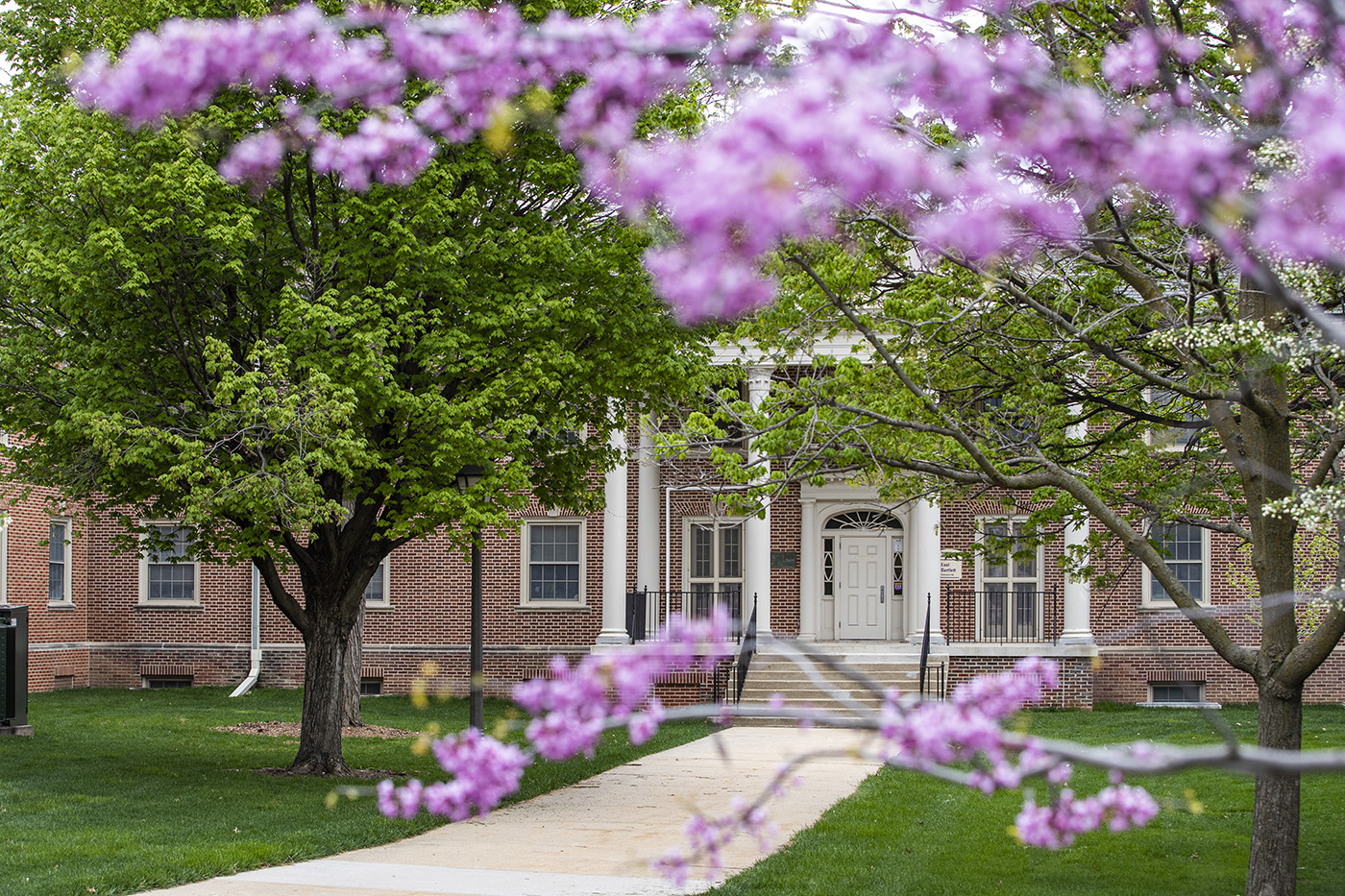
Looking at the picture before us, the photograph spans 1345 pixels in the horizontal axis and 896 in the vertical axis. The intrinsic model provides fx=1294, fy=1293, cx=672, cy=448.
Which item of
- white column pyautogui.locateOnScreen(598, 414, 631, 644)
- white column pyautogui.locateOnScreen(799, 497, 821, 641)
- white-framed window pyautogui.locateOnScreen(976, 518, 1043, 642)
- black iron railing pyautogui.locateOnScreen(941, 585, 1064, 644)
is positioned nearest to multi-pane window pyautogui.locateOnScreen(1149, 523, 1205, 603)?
black iron railing pyautogui.locateOnScreen(941, 585, 1064, 644)

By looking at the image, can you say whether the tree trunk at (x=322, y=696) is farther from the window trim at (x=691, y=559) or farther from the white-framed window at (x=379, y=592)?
the window trim at (x=691, y=559)

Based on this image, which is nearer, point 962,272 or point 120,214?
point 962,272

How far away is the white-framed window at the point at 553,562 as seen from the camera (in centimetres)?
2609

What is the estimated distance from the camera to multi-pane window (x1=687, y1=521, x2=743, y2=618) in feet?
84.8

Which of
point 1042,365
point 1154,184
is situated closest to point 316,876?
point 1042,365

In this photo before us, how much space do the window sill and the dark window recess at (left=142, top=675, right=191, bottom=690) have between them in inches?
290

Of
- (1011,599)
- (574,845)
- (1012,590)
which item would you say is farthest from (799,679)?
(574,845)

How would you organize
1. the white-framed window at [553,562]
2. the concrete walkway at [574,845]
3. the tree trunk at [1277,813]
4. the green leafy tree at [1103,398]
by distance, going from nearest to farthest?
1. the green leafy tree at [1103,398]
2. the tree trunk at [1277,813]
3. the concrete walkway at [574,845]
4. the white-framed window at [553,562]

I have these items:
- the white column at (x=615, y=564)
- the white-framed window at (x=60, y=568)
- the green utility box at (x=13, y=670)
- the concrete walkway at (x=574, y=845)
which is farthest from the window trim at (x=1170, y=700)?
the white-framed window at (x=60, y=568)

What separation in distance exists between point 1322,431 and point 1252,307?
2.90ft

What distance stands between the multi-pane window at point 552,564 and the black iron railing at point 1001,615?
289 inches

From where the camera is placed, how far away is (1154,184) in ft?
9.61

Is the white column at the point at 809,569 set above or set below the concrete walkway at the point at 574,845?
above

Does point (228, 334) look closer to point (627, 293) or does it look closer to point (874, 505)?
point (627, 293)
